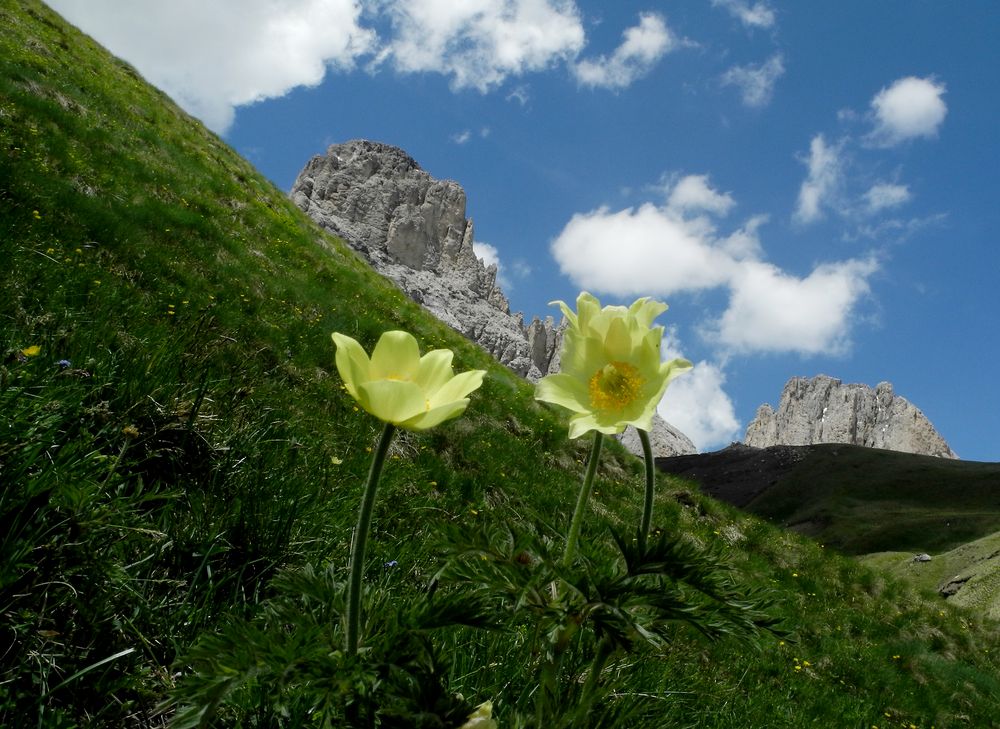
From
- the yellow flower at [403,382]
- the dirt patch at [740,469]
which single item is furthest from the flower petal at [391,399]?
the dirt patch at [740,469]

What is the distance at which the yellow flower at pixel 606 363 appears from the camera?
77.8 inches

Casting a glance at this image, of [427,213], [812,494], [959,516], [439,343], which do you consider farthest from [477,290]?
[439,343]

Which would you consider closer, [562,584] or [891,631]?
[562,584]

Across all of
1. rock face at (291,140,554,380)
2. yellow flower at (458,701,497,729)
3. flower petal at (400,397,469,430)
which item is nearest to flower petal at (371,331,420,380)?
flower petal at (400,397,469,430)

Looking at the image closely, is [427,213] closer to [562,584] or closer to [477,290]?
[477,290]

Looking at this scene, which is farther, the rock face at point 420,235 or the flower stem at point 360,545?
the rock face at point 420,235

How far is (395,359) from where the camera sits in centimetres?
171

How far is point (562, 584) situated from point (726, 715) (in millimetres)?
3029

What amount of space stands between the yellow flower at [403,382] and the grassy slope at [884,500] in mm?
42331

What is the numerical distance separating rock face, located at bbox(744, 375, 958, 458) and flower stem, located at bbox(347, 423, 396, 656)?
185171 millimetres

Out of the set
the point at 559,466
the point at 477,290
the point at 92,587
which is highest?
the point at 477,290

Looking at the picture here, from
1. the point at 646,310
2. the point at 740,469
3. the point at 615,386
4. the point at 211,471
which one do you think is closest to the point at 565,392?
the point at 615,386

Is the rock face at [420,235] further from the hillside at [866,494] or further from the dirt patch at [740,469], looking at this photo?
the hillside at [866,494]

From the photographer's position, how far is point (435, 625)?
4.98 ft
